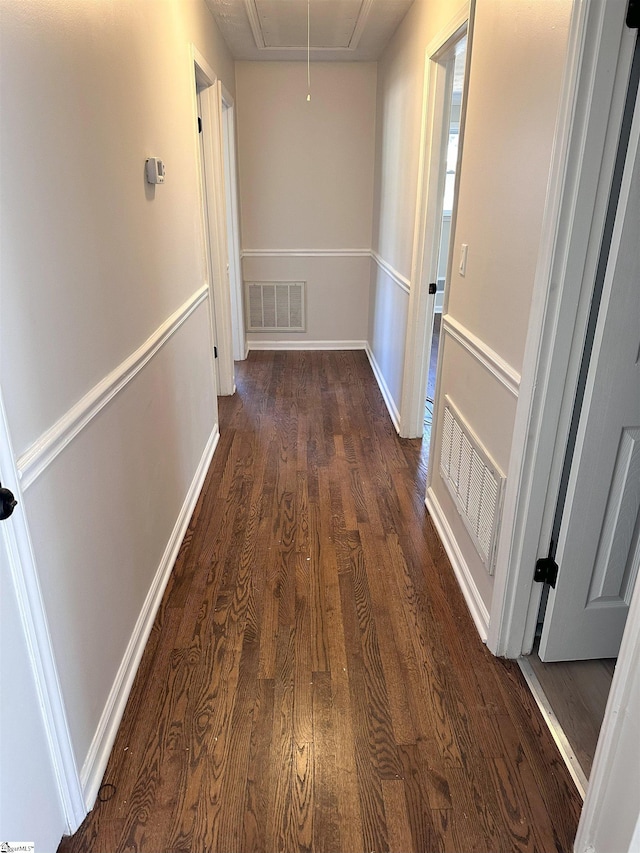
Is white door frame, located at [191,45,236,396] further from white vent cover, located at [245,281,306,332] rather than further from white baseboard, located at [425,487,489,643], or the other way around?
white baseboard, located at [425,487,489,643]

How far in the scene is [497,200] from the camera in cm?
183

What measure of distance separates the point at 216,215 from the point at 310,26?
4.38 ft

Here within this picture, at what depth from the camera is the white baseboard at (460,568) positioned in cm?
196

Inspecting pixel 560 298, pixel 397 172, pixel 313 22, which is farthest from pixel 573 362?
pixel 313 22

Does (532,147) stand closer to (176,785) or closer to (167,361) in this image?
(167,361)

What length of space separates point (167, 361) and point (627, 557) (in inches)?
69.4

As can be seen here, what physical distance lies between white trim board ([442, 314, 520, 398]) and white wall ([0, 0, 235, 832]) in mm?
1151

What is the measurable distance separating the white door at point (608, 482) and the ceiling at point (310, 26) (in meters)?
2.66

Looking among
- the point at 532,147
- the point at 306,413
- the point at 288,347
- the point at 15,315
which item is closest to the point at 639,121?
the point at 532,147

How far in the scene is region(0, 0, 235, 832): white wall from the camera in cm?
112

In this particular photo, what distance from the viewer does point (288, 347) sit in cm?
550

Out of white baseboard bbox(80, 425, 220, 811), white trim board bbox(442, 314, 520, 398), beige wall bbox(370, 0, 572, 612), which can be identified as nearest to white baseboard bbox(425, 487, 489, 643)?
beige wall bbox(370, 0, 572, 612)

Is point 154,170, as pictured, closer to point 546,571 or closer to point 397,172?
point 546,571

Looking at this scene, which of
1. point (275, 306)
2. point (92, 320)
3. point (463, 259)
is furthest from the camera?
point (275, 306)
